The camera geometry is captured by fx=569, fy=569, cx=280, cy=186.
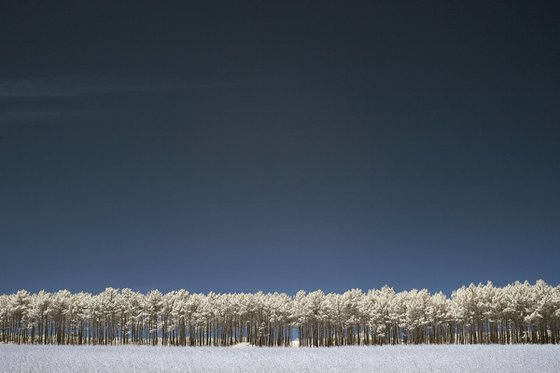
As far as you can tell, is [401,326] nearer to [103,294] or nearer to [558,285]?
[558,285]

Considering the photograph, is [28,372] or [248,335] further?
[248,335]

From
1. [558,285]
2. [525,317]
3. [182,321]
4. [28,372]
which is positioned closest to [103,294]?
[182,321]

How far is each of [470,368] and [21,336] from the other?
145 m

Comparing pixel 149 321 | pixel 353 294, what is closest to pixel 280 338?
pixel 353 294

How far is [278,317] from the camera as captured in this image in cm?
13400

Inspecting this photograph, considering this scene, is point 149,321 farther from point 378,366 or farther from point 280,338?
point 378,366

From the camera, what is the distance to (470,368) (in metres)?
24.5

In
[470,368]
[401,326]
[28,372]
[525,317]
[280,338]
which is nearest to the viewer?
[28,372]

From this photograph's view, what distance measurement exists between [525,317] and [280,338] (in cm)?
5422

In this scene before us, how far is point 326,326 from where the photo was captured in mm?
132500

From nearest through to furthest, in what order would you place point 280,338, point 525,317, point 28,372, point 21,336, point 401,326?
1. point 28,372
2. point 525,317
3. point 401,326
4. point 280,338
5. point 21,336

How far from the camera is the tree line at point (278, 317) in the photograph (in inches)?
4759

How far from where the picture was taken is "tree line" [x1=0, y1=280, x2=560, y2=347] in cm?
12088

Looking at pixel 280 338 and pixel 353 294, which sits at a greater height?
pixel 353 294
